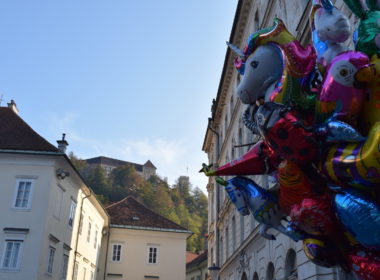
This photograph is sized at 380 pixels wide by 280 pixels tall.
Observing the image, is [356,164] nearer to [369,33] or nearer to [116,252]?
[369,33]

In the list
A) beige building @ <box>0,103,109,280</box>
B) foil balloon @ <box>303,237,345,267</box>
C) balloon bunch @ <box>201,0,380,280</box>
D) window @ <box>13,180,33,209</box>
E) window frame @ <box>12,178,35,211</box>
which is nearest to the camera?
balloon bunch @ <box>201,0,380,280</box>

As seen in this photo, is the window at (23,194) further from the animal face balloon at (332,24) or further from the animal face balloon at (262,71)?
the animal face balloon at (332,24)

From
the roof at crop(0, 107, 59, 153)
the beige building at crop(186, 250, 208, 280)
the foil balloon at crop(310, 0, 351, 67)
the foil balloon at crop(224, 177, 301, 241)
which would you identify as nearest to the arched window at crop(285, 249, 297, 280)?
the foil balloon at crop(224, 177, 301, 241)

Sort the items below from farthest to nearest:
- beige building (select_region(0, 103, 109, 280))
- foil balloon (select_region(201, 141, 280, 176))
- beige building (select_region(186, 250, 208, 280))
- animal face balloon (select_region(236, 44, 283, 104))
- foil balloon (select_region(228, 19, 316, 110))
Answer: beige building (select_region(186, 250, 208, 280))
beige building (select_region(0, 103, 109, 280))
foil balloon (select_region(201, 141, 280, 176))
animal face balloon (select_region(236, 44, 283, 104))
foil balloon (select_region(228, 19, 316, 110))

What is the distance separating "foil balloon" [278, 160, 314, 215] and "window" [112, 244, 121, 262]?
3355 centimetres

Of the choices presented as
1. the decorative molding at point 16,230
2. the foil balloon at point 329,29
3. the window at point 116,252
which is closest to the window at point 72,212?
the decorative molding at point 16,230

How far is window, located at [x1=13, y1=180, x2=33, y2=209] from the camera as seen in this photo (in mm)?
23172

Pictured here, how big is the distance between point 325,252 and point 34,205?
20.6 m

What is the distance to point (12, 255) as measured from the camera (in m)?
22.0

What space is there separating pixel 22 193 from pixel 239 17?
1477 cm

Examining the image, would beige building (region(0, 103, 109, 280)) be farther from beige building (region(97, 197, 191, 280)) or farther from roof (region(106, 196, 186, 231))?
roof (region(106, 196, 186, 231))

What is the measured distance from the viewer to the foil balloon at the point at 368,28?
492 cm

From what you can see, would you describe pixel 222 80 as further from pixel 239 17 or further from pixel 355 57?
pixel 355 57

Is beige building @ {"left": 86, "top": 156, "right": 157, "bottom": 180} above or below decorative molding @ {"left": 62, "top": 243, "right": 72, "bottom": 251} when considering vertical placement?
above
